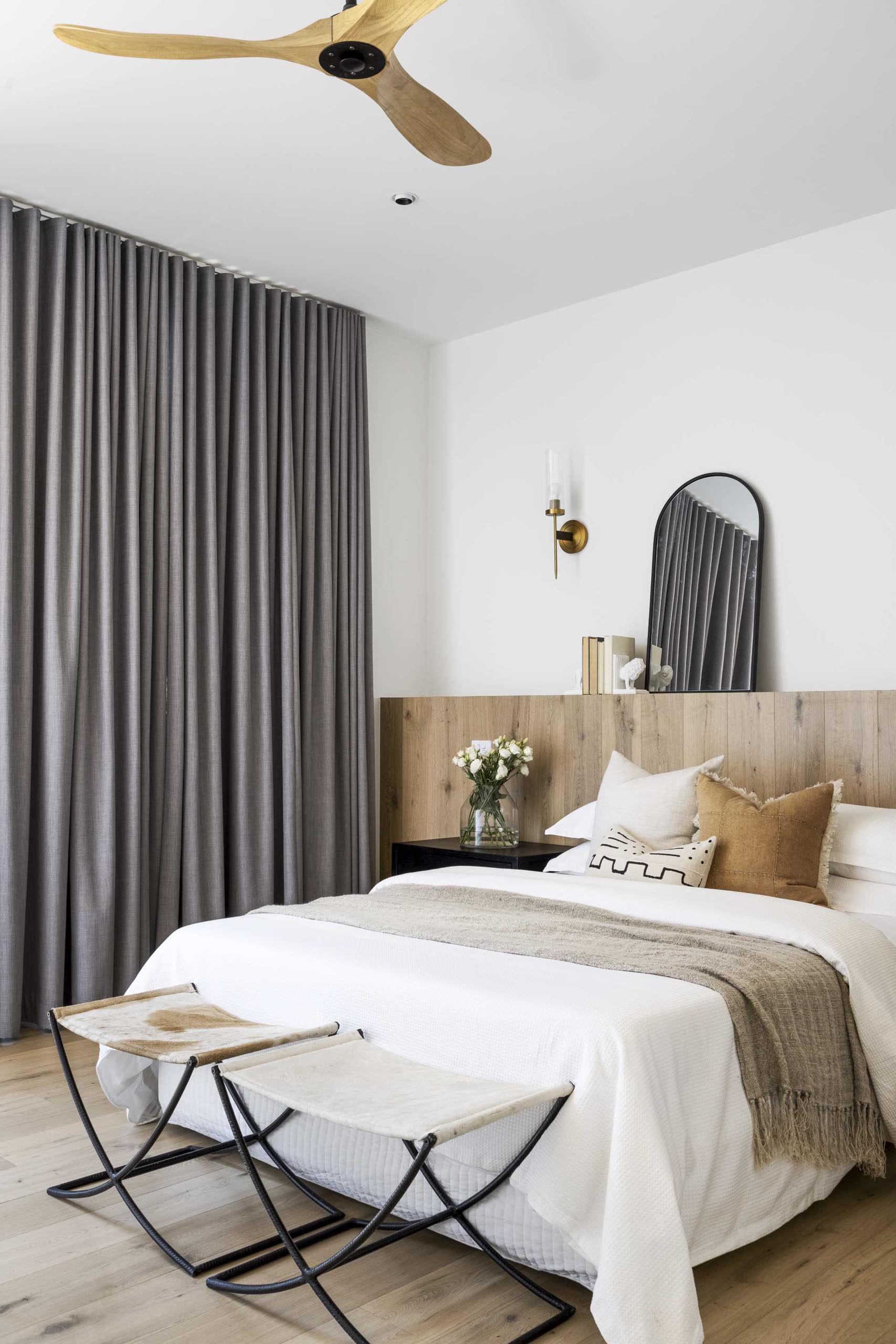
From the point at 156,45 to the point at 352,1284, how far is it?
2310mm

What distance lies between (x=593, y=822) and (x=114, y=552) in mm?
1883

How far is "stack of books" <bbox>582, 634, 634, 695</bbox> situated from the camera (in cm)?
406

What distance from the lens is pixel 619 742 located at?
3.98m

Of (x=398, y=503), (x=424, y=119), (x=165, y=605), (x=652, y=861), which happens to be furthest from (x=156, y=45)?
(x=398, y=503)

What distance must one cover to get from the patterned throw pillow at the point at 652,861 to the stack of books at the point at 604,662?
0.89 meters

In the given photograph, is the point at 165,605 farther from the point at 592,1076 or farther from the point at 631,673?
the point at 592,1076

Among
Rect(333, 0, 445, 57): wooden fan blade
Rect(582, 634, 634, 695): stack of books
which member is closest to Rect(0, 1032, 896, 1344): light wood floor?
Rect(582, 634, 634, 695): stack of books

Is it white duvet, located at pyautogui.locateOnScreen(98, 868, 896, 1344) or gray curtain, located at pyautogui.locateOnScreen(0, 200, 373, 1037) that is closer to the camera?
white duvet, located at pyautogui.locateOnScreen(98, 868, 896, 1344)

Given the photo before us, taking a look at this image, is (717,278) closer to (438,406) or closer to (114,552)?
(438,406)

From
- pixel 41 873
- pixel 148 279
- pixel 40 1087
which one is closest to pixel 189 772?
pixel 41 873

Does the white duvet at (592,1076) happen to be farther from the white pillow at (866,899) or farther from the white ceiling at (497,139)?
the white ceiling at (497,139)

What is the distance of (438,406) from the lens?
5098mm

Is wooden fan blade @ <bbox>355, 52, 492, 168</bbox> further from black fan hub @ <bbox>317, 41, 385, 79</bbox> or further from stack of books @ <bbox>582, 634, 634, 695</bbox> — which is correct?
stack of books @ <bbox>582, 634, 634, 695</bbox>

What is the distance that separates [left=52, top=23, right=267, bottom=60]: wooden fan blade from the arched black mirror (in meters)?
2.36
